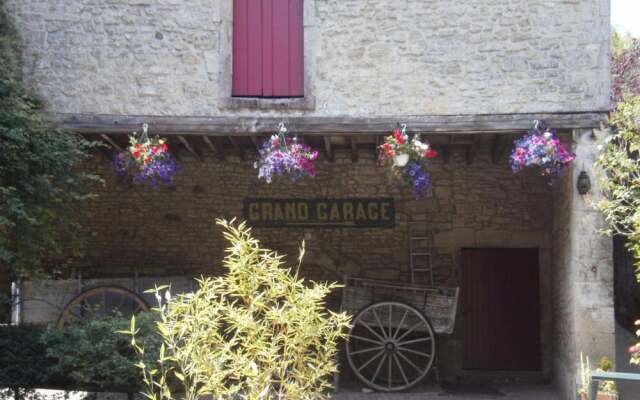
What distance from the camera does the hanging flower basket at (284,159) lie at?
265 inches

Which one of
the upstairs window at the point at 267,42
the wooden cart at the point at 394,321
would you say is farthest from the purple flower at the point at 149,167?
the wooden cart at the point at 394,321

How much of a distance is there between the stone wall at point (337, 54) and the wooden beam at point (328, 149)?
0.56m

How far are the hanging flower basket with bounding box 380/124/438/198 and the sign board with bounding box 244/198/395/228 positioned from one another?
246cm

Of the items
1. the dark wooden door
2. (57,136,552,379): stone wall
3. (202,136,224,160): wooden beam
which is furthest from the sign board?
the dark wooden door

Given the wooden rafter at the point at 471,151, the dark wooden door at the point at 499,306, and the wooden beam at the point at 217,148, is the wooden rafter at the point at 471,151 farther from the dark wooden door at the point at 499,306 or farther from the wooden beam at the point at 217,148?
the wooden beam at the point at 217,148

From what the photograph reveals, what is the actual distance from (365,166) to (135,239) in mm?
3107

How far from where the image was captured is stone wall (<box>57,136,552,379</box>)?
9211mm

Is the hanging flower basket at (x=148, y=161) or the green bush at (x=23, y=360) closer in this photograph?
the green bush at (x=23, y=360)

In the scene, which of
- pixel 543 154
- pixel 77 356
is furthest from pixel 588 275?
pixel 77 356

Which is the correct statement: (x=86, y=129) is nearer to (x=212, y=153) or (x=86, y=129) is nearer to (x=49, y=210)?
(x=49, y=210)

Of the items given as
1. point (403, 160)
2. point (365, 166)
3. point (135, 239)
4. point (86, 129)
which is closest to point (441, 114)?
point (403, 160)

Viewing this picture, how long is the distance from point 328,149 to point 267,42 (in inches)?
54.9

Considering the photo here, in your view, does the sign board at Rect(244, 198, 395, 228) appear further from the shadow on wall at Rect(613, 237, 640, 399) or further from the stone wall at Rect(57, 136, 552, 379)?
the shadow on wall at Rect(613, 237, 640, 399)

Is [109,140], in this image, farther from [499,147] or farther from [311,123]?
[499,147]
